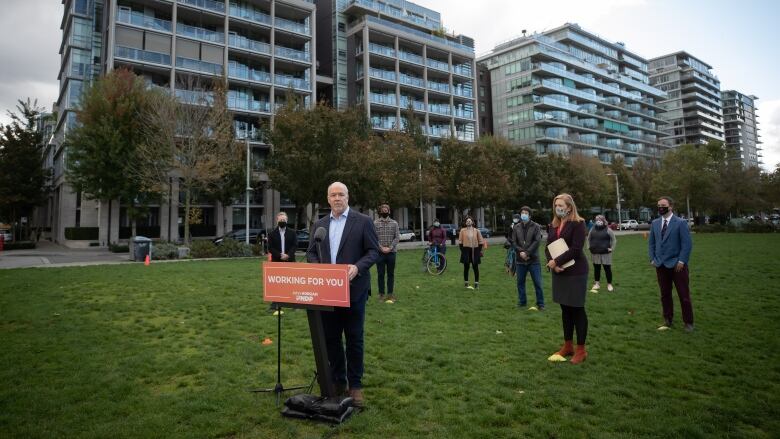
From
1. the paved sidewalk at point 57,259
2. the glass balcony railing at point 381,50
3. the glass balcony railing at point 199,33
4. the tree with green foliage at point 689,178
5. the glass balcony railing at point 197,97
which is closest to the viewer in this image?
the paved sidewalk at point 57,259

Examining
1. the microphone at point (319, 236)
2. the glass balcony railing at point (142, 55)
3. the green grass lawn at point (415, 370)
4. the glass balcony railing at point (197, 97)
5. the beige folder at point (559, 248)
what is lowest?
the green grass lawn at point (415, 370)

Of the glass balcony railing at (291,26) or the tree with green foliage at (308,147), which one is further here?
the glass balcony railing at (291,26)

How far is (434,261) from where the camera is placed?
14.8 meters

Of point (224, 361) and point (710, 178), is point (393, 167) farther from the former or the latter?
point (710, 178)

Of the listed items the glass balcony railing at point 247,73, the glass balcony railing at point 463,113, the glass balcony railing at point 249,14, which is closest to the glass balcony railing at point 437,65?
the glass balcony railing at point 463,113

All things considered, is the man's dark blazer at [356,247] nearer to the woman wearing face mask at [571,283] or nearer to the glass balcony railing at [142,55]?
the woman wearing face mask at [571,283]

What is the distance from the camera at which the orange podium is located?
3729 millimetres

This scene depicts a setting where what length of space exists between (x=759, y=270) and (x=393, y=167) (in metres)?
21.9

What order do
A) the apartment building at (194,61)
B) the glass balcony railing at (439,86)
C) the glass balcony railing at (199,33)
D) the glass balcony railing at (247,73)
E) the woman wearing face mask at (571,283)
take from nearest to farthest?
the woman wearing face mask at (571,283), the apartment building at (194,61), the glass balcony railing at (199,33), the glass balcony railing at (247,73), the glass balcony railing at (439,86)

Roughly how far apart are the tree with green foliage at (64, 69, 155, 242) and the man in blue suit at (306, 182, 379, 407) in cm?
2967

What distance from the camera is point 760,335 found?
637 centimetres

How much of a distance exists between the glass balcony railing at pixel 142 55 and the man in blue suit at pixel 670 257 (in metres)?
39.7

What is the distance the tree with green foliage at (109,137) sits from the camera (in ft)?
97.3

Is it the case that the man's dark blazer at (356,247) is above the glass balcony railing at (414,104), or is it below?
below
